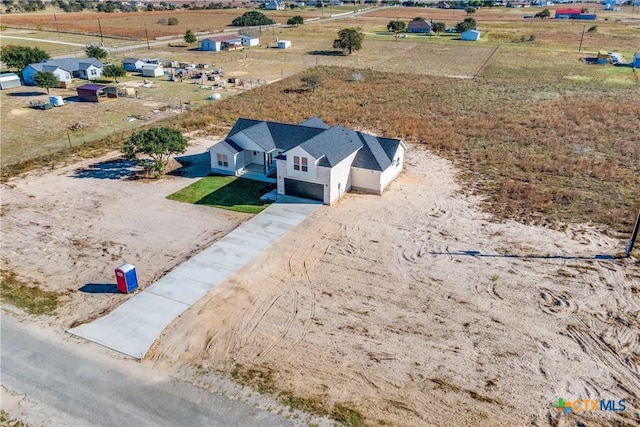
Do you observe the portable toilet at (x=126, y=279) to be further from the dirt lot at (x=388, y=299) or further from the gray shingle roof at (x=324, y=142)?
the gray shingle roof at (x=324, y=142)

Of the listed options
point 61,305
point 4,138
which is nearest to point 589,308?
point 61,305

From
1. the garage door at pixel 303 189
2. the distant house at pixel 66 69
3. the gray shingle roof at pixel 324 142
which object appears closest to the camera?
the gray shingle roof at pixel 324 142

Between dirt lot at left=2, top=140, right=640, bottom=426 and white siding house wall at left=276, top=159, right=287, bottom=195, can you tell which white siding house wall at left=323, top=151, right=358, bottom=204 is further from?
white siding house wall at left=276, top=159, right=287, bottom=195

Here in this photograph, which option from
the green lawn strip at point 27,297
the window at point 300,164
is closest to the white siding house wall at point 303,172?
the window at point 300,164

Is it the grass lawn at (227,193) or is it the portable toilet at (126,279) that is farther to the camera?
the grass lawn at (227,193)

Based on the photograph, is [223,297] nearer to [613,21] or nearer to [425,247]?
[425,247]
